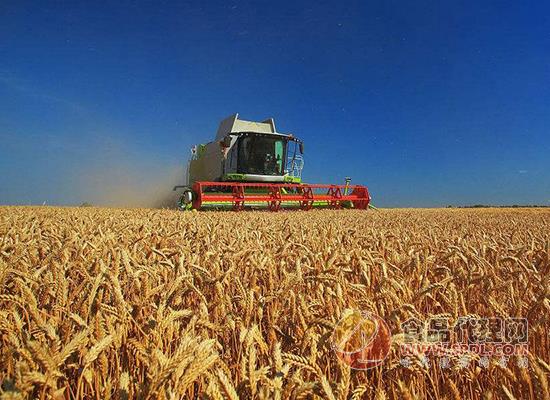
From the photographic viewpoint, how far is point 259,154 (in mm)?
16359

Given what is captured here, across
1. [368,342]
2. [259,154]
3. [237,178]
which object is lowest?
[368,342]


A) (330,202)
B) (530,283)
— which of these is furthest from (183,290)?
(330,202)

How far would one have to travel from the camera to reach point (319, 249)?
3.31 m

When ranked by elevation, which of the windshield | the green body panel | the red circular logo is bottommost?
the red circular logo

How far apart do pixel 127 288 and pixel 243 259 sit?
764mm

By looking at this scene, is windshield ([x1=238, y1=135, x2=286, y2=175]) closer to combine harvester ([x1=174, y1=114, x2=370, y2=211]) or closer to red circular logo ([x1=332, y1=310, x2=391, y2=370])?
combine harvester ([x1=174, y1=114, x2=370, y2=211])

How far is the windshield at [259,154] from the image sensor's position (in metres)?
16.2

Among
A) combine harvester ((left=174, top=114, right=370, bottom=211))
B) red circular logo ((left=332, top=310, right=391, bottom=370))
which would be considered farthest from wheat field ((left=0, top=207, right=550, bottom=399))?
combine harvester ((left=174, top=114, right=370, bottom=211))

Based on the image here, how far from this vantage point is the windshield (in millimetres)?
16156

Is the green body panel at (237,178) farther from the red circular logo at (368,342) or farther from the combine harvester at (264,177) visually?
the red circular logo at (368,342)

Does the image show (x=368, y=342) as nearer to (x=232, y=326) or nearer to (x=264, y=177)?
(x=232, y=326)

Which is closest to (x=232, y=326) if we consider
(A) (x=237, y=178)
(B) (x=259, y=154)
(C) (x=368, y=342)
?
(C) (x=368, y=342)

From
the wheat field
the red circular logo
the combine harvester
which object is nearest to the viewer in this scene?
the wheat field

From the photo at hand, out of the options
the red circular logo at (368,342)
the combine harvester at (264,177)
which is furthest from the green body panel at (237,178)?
the red circular logo at (368,342)
